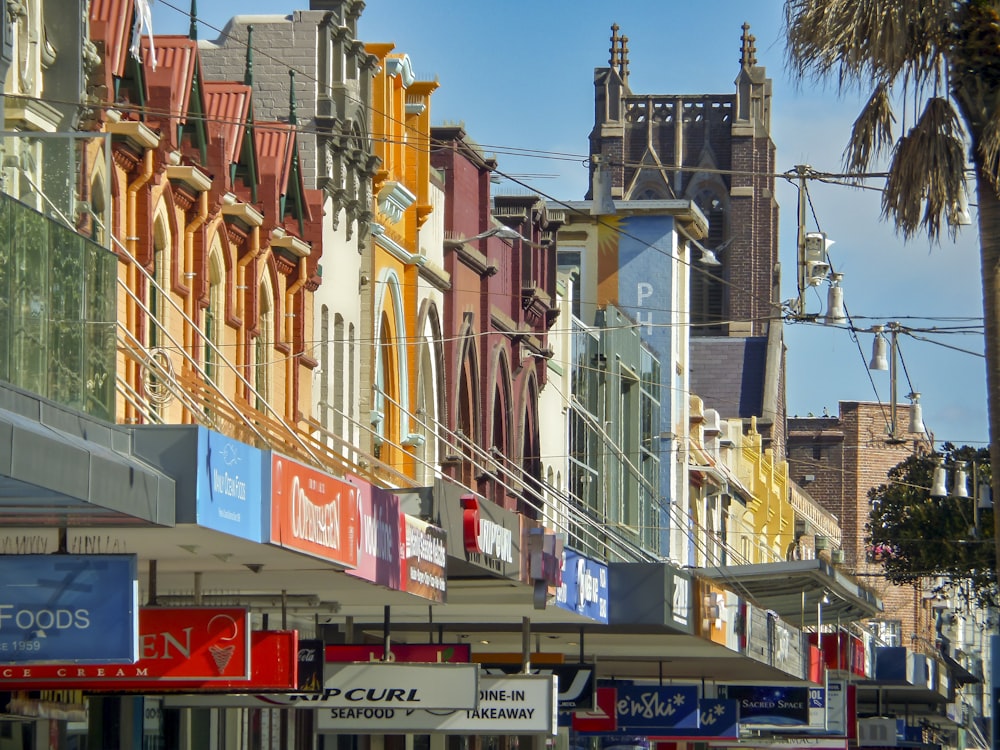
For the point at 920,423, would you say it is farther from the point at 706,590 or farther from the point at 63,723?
the point at 63,723

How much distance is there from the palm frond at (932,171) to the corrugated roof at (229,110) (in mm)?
8339

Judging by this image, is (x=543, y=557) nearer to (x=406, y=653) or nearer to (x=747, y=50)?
(x=406, y=653)

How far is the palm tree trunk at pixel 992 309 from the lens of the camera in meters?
18.4

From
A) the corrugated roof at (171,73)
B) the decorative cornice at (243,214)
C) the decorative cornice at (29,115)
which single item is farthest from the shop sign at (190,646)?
the decorative cornice at (243,214)

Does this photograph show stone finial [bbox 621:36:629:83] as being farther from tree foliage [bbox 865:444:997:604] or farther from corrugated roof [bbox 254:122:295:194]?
corrugated roof [bbox 254:122:295:194]

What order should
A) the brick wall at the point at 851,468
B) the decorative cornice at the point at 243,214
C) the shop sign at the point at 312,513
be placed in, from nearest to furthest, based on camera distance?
the shop sign at the point at 312,513 < the decorative cornice at the point at 243,214 < the brick wall at the point at 851,468

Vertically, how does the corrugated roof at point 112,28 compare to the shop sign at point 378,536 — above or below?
above

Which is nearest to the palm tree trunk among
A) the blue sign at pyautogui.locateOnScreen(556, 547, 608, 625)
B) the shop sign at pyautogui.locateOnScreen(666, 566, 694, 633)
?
the blue sign at pyautogui.locateOnScreen(556, 547, 608, 625)

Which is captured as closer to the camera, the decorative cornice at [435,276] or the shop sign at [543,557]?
the shop sign at [543,557]

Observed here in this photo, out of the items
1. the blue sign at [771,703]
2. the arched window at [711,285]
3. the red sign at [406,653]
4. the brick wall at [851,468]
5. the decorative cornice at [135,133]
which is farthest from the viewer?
the brick wall at [851,468]

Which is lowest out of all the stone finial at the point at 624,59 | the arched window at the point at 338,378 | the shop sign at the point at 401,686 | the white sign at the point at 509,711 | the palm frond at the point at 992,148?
the white sign at the point at 509,711

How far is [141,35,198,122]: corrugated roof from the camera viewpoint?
22.7 metres

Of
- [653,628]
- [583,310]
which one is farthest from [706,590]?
Result: [583,310]

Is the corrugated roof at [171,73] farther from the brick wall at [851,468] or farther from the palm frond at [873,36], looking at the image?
the brick wall at [851,468]
